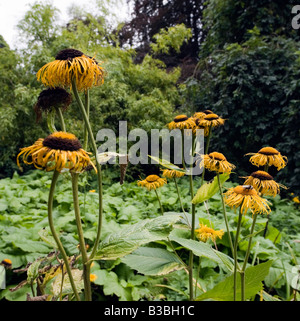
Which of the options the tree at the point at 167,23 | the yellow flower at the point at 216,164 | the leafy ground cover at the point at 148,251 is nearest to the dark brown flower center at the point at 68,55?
the leafy ground cover at the point at 148,251

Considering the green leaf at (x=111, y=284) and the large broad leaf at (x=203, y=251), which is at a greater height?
the large broad leaf at (x=203, y=251)

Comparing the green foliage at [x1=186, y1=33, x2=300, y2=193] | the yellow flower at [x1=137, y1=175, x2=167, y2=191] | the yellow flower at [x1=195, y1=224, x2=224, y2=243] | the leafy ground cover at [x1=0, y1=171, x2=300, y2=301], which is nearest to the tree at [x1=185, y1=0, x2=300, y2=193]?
the green foliage at [x1=186, y1=33, x2=300, y2=193]

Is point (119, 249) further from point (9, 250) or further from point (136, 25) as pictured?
point (136, 25)

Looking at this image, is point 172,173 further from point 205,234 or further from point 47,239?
point 47,239

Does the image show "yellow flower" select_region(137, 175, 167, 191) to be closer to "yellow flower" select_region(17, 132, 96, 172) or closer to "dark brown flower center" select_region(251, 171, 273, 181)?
"dark brown flower center" select_region(251, 171, 273, 181)

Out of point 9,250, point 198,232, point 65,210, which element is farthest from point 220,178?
point 65,210

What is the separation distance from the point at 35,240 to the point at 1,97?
413 centimetres

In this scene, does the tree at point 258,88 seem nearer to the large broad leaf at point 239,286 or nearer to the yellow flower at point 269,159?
the yellow flower at point 269,159

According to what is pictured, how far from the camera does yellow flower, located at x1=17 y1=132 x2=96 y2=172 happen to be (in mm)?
496

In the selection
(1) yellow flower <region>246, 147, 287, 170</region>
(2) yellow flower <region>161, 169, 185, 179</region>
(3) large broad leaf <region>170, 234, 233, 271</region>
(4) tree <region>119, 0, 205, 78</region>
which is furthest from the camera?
(4) tree <region>119, 0, 205, 78</region>

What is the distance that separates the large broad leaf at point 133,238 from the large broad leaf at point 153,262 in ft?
1.08

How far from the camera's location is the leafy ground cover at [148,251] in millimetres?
745

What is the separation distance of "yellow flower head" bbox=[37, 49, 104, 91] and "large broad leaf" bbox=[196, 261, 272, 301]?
68cm

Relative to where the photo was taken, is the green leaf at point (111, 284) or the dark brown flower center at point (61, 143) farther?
the green leaf at point (111, 284)
